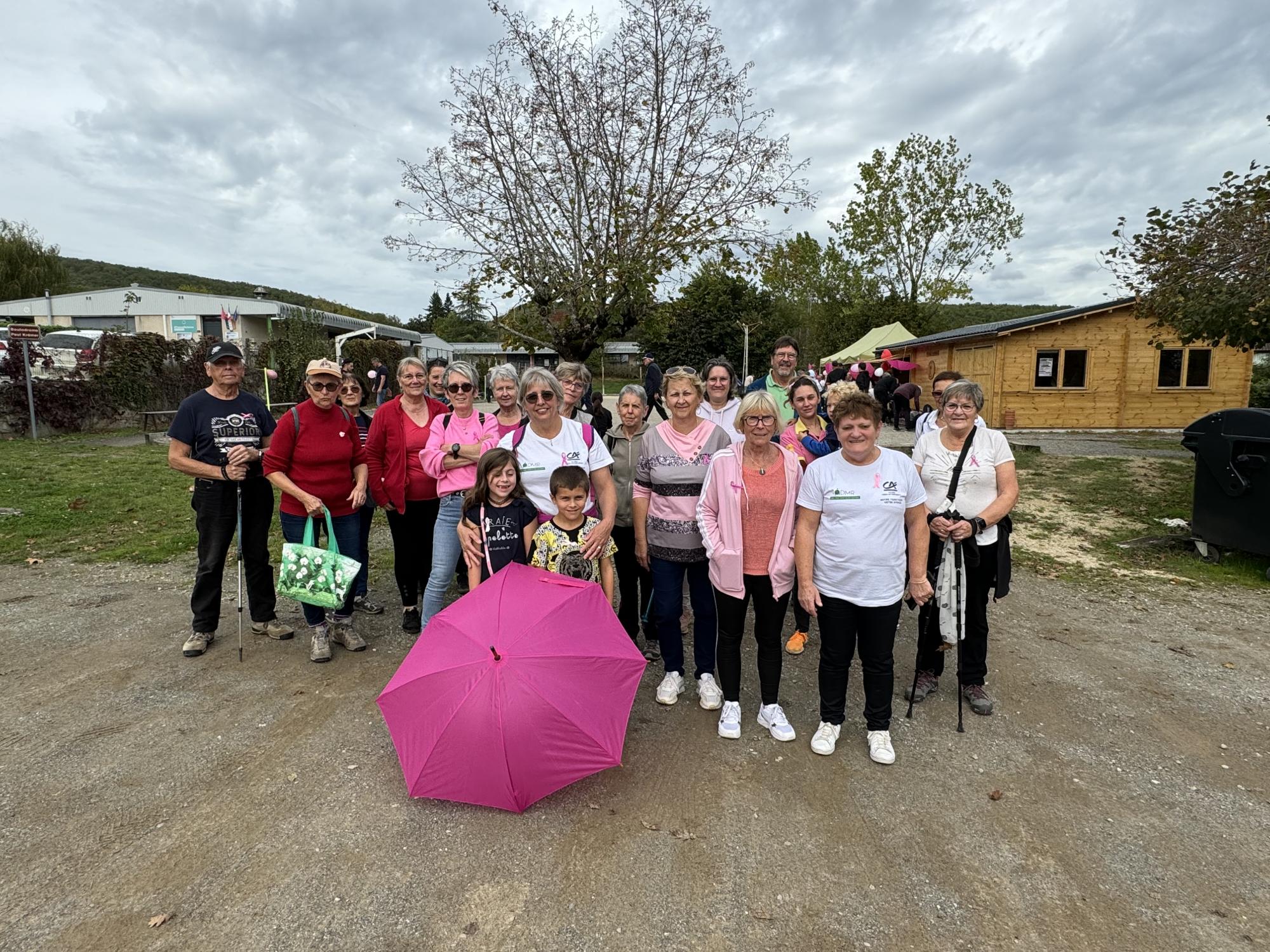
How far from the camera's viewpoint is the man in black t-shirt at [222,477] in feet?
13.9

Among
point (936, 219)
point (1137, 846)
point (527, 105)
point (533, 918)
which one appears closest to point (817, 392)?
point (1137, 846)

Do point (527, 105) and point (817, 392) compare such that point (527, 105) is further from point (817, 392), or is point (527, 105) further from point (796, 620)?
point (796, 620)

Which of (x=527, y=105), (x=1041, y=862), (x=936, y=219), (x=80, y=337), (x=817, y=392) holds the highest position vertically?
(x=936, y=219)

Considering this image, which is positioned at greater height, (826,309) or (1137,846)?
(826,309)

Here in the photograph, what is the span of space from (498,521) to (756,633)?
1489 millimetres

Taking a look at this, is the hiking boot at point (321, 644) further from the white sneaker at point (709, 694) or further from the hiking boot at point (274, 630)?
the white sneaker at point (709, 694)

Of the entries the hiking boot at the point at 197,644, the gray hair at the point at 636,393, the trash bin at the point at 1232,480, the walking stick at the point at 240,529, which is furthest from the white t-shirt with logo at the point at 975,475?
the hiking boot at the point at 197,644

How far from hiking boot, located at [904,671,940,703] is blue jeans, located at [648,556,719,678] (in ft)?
3.87

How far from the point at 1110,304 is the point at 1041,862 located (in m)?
20.5

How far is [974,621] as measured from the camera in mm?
3736

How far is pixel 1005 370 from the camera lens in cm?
1928

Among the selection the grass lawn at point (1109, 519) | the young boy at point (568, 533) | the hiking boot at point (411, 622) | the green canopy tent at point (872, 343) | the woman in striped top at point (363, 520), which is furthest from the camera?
the green canopy tent at point (872, 343)

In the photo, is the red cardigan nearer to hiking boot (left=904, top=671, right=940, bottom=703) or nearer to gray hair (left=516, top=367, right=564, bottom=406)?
gray hair (left=516, top=367, right=564, bottom=406)

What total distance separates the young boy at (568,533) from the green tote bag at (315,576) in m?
1.30
